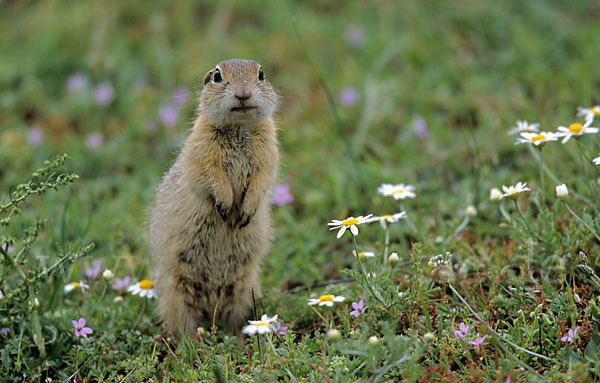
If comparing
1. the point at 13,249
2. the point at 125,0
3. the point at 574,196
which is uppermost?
the point at 125,0

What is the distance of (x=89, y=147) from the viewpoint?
6629 millimetres

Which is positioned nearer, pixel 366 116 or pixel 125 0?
pixel 366 116

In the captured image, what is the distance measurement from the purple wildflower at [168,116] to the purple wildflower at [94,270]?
216 cm

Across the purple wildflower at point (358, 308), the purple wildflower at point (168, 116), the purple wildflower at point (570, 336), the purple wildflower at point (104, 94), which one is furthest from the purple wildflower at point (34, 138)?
the purple wildflower at point (570, 336)

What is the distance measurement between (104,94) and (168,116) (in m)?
0.83

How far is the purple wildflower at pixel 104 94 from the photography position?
7.16 m

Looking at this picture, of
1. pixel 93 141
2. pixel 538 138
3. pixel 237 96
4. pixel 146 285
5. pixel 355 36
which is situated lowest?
pixel 146 285

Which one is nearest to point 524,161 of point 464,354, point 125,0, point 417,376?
point 464,354

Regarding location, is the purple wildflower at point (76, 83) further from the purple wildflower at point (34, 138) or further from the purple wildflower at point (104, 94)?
the purple wildflower at point (34, 138)

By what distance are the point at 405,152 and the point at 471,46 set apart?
222 cm

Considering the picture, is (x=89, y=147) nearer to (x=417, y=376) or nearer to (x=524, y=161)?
(x=524, y=161)

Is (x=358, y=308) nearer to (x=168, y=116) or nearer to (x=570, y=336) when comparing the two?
(x=570, y=336)

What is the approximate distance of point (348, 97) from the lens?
7.07 m

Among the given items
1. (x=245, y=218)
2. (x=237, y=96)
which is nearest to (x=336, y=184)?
(x=245, y=218)
